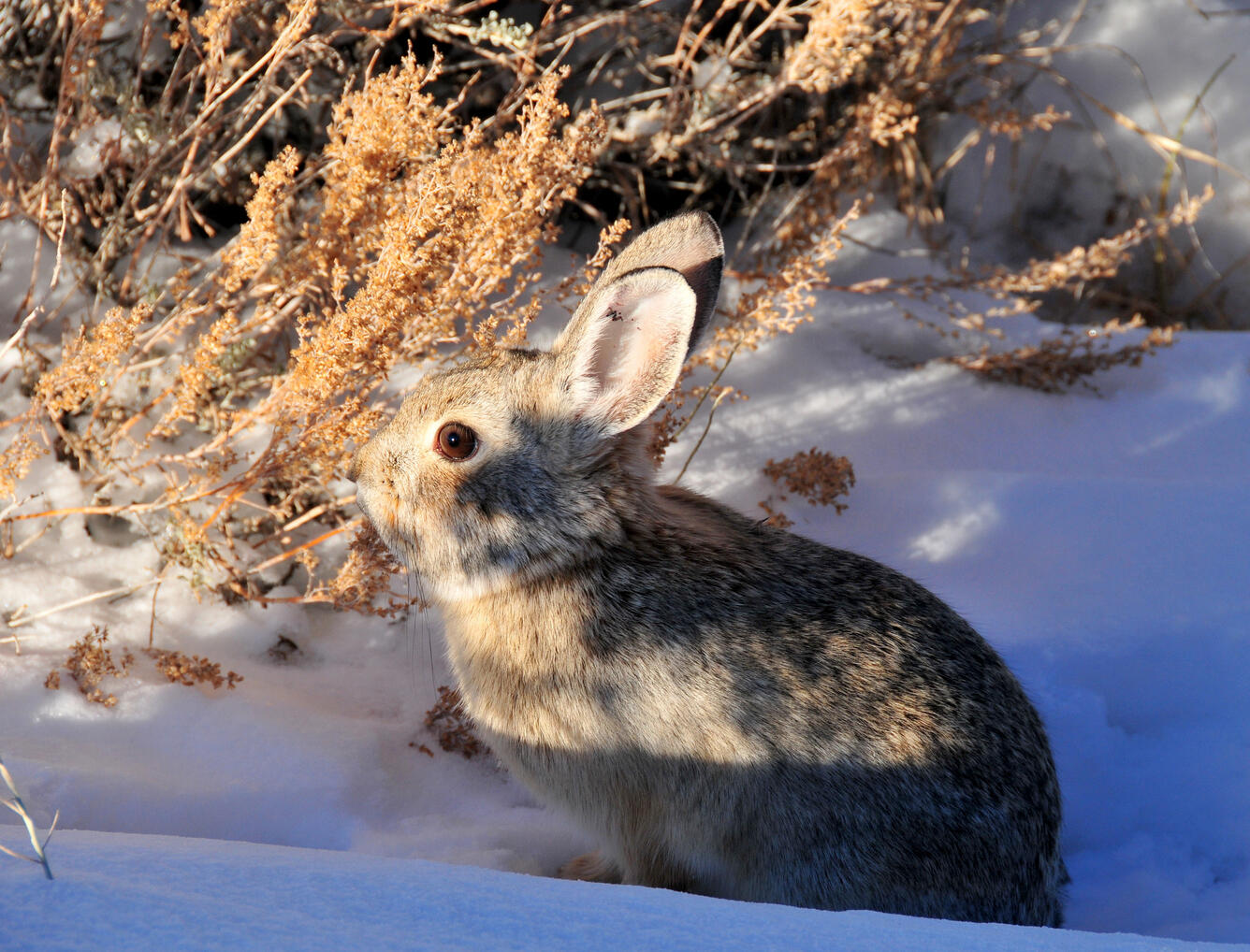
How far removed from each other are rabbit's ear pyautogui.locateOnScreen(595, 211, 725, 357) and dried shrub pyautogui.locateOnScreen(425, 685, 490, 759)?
1202mm

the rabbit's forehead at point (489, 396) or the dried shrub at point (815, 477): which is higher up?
the dried shrub at point (815, 477)

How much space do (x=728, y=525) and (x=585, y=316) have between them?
66 centimetres

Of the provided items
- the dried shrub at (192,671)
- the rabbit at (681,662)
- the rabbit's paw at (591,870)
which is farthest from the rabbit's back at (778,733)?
the dried shrub at (192,671)

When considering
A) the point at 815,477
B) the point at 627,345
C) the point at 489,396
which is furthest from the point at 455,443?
the point at 815,477

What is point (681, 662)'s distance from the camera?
2457 mm

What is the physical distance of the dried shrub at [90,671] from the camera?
277 cm

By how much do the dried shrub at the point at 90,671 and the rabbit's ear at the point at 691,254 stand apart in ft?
5.13

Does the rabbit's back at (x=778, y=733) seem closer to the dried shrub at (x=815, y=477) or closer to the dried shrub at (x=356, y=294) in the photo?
the dried shrub at (x=356, y=294)

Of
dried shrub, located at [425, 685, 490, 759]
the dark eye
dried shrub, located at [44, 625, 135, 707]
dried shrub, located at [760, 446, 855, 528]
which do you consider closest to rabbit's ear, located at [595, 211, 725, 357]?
the dark eye

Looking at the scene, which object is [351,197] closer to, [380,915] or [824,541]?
[824,541]

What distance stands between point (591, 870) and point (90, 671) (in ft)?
4.47

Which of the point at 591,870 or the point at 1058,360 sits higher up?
the point at 1058,360

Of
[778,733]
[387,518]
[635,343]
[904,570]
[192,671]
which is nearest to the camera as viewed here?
[778,733]

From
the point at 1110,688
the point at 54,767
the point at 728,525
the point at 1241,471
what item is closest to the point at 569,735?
the point at 728,525
